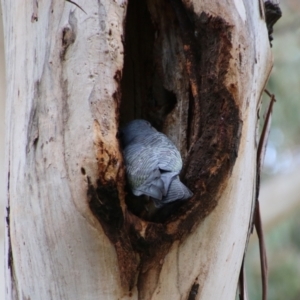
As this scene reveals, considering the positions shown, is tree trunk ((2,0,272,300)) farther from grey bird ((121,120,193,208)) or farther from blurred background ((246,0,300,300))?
blurred background ((246,0,300,300))

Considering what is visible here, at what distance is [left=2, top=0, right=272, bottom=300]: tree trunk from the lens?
1.29 metres

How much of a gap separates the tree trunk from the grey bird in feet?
0.12

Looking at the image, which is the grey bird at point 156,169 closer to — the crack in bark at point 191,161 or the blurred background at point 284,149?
the crack in bark at point 191,161

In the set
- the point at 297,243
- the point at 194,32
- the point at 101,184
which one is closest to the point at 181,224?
the point at 101,184

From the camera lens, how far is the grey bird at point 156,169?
1.37 metres

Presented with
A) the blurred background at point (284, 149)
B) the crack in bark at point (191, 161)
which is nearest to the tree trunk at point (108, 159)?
the crack in bark at point (191, 161)

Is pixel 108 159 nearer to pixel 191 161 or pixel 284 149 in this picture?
pixel 191 161

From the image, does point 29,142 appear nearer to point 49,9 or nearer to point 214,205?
point 49,9

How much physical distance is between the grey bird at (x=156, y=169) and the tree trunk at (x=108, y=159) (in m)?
0.04

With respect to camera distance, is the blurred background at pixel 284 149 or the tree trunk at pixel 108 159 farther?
the blurred background at pixel 284 149

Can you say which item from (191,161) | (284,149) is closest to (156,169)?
(191,161)

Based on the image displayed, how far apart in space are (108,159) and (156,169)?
8.1 inches

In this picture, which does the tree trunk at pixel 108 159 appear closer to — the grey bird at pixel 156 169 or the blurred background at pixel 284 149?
the grey bird at pixel 156 169

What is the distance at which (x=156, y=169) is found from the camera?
4.76ft
